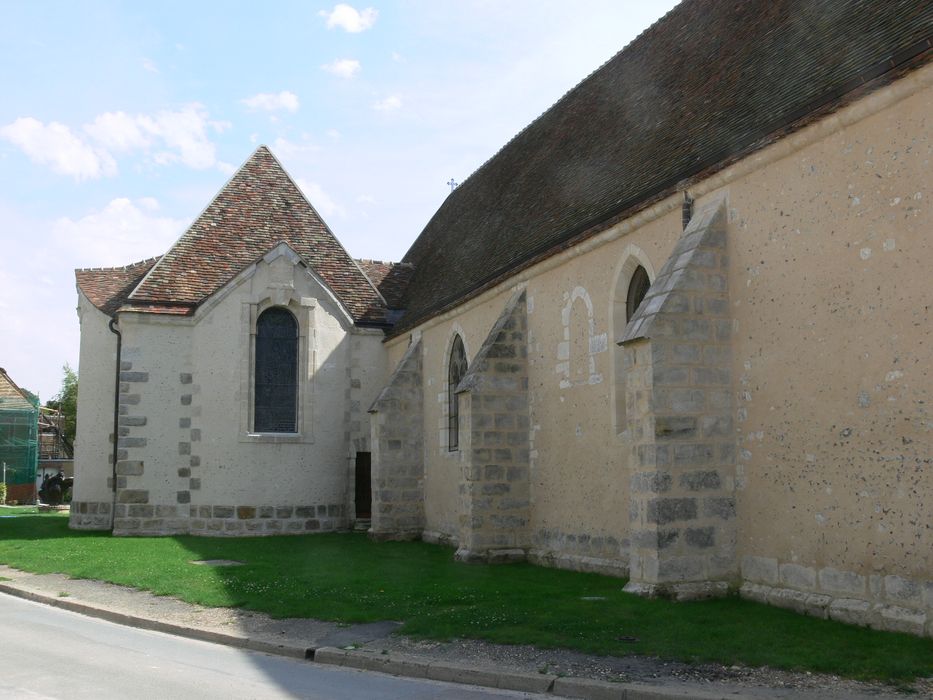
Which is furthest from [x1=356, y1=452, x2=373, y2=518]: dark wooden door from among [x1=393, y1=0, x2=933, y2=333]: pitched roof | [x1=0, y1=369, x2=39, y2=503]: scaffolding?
[x1=0, y1=369, x2=39, y2=503]: scaffolding

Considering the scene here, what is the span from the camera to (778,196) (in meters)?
9.84

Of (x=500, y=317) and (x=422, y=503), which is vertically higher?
(x=500, y=317)

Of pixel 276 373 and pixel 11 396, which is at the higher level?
pixel 11 396

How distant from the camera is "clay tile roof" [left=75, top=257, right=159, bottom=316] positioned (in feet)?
74.3

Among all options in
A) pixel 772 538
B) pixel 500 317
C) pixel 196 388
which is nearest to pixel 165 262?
pixel 196 388

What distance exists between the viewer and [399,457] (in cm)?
1966

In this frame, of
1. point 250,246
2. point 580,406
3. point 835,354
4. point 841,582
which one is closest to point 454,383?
point 580,406

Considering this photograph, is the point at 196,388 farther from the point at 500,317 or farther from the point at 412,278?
the point at 500,317

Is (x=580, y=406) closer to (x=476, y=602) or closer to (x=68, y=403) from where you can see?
(x=476, y=602)

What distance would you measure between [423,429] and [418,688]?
12.8m

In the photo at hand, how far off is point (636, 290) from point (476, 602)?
16.3 ft

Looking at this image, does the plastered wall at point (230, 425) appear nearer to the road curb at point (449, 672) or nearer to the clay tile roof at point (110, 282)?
the clay tile roof at point (110, 282)

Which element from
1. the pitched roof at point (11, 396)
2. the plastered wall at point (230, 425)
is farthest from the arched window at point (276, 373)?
the pitched roof at point (11, 396)

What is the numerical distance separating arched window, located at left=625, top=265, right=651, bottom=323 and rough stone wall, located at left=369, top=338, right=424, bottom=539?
26.3 ft
